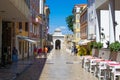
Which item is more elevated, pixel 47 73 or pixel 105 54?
pixel 105 54

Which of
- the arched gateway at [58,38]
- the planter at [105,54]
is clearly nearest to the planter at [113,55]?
the planter at [105,54]

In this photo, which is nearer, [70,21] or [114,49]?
[114,49]

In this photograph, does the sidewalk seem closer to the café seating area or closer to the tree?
the café seating area

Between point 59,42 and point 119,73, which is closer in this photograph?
point 119,73

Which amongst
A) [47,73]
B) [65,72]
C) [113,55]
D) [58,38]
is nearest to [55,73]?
[47,73]

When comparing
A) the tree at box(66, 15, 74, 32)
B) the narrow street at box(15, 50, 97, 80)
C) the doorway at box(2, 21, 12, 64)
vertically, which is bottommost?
the narrow street at box(15, 50, 97, 80)

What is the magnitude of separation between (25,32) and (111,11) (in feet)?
81.5

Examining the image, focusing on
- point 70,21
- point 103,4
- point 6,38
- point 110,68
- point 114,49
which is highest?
point 70,21

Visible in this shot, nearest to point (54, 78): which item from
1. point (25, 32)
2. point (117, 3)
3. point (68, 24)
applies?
point (117, 3)

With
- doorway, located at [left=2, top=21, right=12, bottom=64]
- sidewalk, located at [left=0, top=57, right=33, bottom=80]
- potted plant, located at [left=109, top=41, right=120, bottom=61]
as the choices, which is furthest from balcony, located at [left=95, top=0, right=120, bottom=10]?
doorway, located at [left=2, top=21, right=12, bottom=64]

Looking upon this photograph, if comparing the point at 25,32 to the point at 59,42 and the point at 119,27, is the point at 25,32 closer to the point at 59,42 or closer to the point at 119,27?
the point at 119,27

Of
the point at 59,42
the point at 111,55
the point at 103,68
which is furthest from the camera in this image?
the point at 59,42

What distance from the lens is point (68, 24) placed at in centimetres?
11744

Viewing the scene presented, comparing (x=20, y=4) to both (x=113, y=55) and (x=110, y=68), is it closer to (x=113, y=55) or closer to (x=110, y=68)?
(x=113, y=55)
